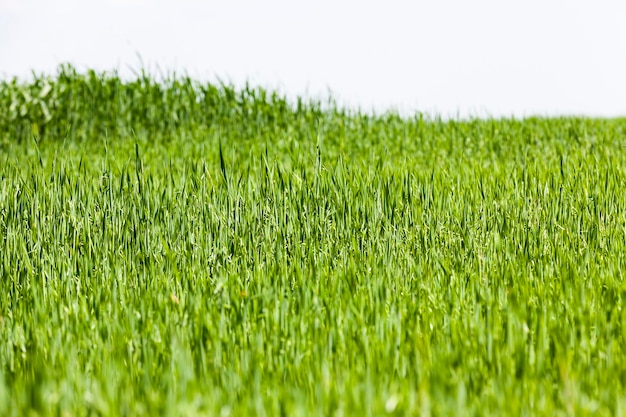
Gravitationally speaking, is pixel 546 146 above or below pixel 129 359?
above

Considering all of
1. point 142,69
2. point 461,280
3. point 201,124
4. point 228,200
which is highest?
point 142,69

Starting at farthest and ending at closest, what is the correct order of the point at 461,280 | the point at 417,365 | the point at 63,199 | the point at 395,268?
the point at 63,199 < the point at 395,268 < the point at 461,280 < the point at 417,365

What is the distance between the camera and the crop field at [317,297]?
2.04m

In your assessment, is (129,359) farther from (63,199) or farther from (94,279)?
(63,199)

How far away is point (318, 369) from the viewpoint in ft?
7.24

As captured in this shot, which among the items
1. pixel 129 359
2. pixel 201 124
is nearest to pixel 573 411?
pixel 129 359

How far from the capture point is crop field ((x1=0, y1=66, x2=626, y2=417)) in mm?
2043

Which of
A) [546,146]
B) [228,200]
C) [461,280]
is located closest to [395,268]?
[461,280]

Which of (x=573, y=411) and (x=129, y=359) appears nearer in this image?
(x=573, y=411)

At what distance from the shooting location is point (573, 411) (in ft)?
6.37

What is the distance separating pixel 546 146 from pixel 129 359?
7.57 metres

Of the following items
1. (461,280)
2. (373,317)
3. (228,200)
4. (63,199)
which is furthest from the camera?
(63,199)

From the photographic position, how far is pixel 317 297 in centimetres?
268

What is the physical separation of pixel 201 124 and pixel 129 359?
8381mm
